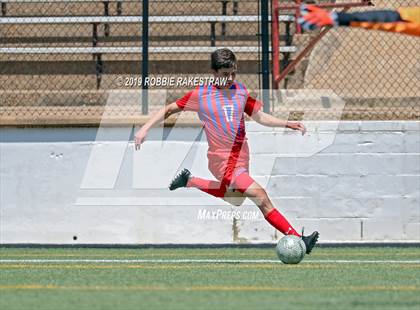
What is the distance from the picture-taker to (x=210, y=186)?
10.7 meters

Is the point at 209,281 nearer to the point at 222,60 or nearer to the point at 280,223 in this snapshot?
the point at 280,223

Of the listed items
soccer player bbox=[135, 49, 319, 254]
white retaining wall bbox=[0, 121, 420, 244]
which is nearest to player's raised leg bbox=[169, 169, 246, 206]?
soccer player bbox=[135, 49, 319, 254]

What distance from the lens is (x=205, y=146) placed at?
1360cm

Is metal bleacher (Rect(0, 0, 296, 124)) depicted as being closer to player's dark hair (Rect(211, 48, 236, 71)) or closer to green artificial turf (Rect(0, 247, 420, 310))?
green artificial turf (Rect(0, 247, 420, 310))

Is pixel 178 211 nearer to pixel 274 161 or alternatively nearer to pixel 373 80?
pixel 274 161

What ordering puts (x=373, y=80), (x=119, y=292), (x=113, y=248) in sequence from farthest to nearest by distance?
(x=373, y=80), (x=113, y=248), (x=119, y=292)

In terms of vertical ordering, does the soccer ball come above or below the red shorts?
below

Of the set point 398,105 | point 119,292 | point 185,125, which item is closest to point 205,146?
point 185,125

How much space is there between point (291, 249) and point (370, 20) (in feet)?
11.1

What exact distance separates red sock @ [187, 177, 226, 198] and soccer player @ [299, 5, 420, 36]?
380 centimetres

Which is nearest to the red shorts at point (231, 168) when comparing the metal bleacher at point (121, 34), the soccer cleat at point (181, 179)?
the soccer cleat at point (181, 179)

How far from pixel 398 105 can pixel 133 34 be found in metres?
4.35

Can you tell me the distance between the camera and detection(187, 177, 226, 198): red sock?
1063 centimetres

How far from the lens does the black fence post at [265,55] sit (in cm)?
1387
